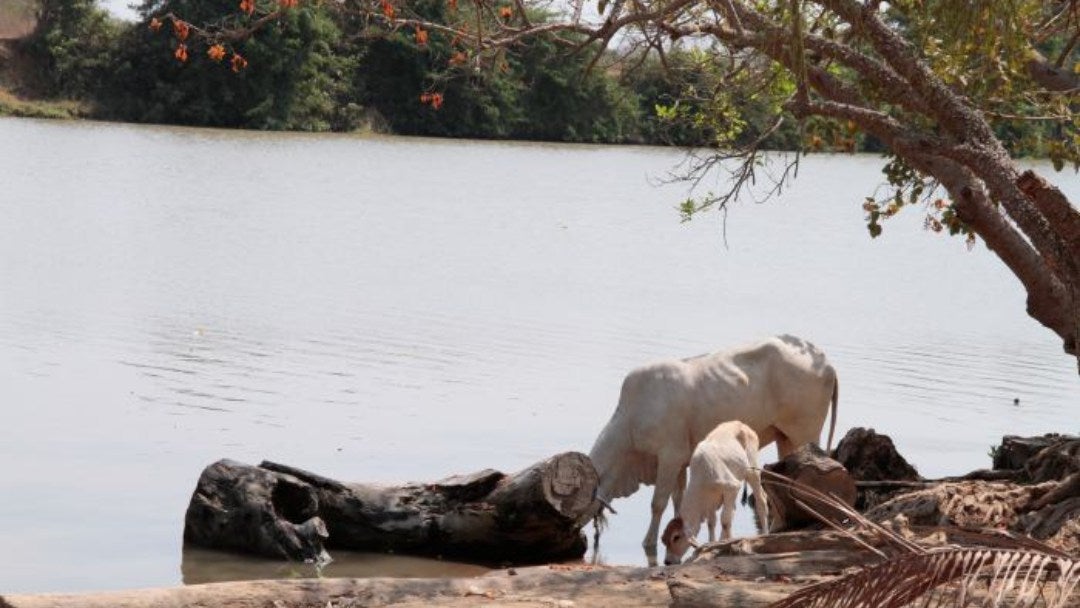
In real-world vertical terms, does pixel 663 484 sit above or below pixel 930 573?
below

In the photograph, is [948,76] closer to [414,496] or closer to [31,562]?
[414,496]

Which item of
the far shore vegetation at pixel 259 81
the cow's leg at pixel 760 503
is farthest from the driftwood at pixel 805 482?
the far shore vegetation at pixel 259 81

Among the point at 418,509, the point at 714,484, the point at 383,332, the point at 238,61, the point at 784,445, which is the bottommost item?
the point at 383,332

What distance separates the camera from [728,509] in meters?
11.0

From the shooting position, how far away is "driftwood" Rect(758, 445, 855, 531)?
35.3 feet

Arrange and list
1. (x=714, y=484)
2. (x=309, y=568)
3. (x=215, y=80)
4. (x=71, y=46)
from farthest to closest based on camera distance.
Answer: (x=71, y=46)
(x=215, y=80)
(x=714, y=484)
(x=309, y=568)

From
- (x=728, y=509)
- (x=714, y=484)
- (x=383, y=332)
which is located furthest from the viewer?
(x=383, y=332)

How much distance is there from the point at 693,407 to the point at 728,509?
4.10 ft

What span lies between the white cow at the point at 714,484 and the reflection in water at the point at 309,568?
1158 mm

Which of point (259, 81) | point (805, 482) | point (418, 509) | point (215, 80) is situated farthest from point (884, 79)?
point (259, 81)

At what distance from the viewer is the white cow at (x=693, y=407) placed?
11953 mm

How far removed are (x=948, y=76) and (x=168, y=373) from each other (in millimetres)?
7810

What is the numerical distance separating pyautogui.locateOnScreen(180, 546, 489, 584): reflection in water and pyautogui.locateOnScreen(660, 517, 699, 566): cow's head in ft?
3.52

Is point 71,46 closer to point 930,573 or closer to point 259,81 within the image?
point 259,81
